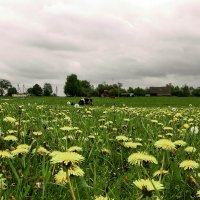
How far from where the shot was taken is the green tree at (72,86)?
516 ft

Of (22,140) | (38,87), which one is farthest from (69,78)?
(22,140)

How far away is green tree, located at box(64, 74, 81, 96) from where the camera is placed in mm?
157125

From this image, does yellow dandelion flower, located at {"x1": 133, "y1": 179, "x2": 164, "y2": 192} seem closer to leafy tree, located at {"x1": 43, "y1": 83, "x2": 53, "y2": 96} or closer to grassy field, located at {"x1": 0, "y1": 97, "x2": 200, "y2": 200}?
grassy field, located at {"x1": 0, "y1": 97, "x2": 200, "y2": 200}

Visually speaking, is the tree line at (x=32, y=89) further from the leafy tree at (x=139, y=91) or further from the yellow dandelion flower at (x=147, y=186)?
the yellow dandelion flower at (x=147, y=186)

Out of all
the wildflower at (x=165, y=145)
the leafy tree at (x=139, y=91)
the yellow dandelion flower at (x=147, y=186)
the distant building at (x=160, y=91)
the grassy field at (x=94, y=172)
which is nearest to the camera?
the yellow dandelion flower at (x=147, y=186)

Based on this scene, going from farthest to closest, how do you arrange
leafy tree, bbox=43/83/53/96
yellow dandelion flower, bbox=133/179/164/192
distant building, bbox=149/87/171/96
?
leafy tree, bbox=43/83/53/96 < distant building, bbox=149/87/171/96 < yellow dandelion flower, bbox=133/179/164/192

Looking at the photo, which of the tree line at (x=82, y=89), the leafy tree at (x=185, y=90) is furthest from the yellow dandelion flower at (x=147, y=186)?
the leafy tree at (x=185, y=90)

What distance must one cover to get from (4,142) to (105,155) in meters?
1.06

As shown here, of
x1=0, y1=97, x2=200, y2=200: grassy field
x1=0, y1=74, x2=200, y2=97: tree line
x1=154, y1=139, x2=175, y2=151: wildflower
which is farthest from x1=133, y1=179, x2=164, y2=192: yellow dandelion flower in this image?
x1=0, y1=74, x2=200, y2=97: tree line

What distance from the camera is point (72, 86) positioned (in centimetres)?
15712

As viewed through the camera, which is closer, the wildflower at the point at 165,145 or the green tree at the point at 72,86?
the wildflower at the point at 165,145

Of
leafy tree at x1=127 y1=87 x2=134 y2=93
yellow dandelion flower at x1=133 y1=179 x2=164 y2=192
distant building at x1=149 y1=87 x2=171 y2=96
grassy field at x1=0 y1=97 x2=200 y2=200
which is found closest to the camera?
yellow dandelion flower at x1=133 y1=179 x2=164 y2=192

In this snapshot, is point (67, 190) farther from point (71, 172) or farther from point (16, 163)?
point (16, 163)

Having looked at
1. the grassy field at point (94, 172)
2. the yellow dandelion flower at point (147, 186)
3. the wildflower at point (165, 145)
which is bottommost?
the grassy field at point (94, 172)
